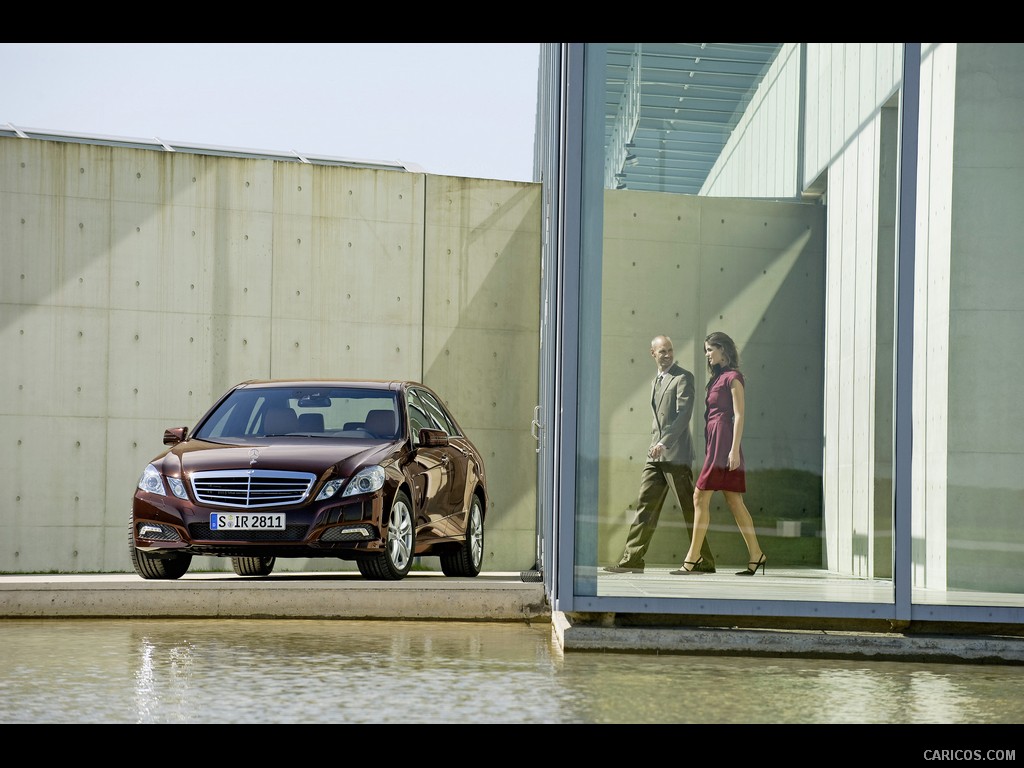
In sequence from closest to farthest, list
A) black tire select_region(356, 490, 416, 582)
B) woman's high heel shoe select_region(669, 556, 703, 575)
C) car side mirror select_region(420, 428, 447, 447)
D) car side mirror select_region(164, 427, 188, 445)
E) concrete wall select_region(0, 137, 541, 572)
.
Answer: woman's high heel shoe select_region(669, 556, 703, 575) → black tire select_region(356, 490, 416, 582) → car side mirror select_region(164, 427, 188, 445) → car side mirror select_region(420, 428, 447, 447) → concrete wall select_region(0, 137, 541, 572)

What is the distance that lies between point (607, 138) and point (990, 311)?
2638 mm

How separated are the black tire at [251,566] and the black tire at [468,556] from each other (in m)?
2.14

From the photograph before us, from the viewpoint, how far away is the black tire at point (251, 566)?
45.1 feet

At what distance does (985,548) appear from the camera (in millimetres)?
8312

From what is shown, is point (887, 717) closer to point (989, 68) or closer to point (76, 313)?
point (989, 68)

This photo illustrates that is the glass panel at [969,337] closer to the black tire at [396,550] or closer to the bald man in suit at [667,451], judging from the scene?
the bald man in suit at [667,451]

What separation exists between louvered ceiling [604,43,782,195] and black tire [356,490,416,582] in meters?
3.52

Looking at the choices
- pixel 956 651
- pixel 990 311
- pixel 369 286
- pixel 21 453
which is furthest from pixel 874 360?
pixel 21 453

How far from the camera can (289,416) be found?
458 inches

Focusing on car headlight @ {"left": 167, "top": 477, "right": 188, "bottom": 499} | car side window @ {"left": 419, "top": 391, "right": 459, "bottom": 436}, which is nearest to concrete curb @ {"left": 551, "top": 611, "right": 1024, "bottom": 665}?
car headlight @ {"left": 167, "top": 477, "right": 188, "bottom": 499}

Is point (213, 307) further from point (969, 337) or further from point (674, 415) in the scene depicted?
point (969, 337)

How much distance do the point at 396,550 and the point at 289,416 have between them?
158 cm

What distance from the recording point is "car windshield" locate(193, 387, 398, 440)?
1145 centimetres

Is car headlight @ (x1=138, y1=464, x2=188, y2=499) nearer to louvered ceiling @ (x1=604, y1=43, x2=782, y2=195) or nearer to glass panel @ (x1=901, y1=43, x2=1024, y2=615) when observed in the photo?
louvered ceiling @ (x1=604, y1=43, x2=782, y2=195)
